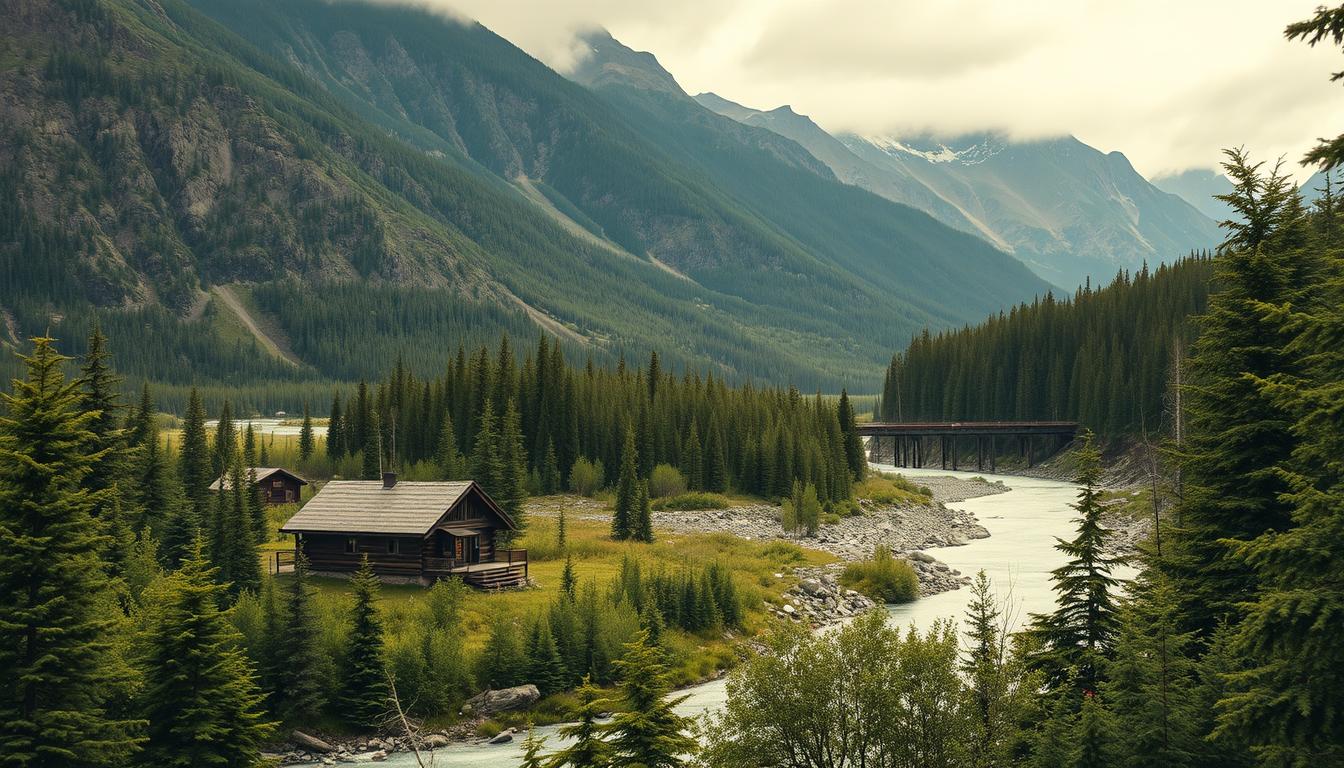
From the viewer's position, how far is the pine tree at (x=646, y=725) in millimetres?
28250

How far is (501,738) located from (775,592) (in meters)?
27.6

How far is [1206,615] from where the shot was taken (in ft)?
95.3

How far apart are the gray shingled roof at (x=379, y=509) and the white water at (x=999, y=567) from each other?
19.5 metres

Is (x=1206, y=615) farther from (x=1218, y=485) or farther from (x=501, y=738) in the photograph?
(x=501, y=738)

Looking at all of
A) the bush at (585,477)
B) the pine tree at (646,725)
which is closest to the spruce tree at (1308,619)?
the pine tree at (646,725)

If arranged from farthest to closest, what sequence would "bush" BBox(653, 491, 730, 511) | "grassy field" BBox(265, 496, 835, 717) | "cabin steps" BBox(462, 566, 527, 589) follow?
"bush" BBox(653, 491, 730, 511) < "cabin steps" BBox(462, 566, 527, 589) < "grassy field" BBox(265, 496, 835, 717)

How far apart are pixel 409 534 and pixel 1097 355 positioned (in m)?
132

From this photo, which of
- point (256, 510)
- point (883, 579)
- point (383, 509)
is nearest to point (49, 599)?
point (383, 509)

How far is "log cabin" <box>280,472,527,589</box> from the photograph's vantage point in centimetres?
6412

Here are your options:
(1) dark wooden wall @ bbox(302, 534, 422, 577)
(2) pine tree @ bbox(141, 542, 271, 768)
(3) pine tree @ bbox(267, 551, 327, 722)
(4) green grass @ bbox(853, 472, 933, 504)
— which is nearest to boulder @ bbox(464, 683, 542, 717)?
(3) pine tree @ bbox(267, 551, 327, 722)

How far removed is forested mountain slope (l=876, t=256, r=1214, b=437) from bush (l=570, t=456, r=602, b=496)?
221 feet

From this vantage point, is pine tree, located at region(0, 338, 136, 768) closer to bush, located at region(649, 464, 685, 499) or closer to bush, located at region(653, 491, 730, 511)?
bush, located at region(653, 491, 730, 511)

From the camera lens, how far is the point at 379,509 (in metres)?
65.9

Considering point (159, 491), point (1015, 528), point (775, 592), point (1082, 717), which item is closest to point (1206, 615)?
point (1082, 717)
